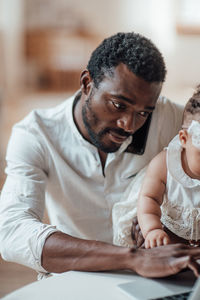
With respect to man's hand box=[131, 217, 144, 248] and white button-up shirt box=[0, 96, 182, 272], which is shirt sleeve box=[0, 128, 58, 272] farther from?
man's hand box=[131, 217, 144, 248]

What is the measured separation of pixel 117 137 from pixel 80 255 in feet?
1.64

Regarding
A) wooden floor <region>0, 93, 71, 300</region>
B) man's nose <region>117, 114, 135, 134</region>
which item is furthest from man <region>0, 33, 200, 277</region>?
wooden floor <region>0, 93, 71, 300</region>

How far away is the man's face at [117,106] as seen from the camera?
1.45 m

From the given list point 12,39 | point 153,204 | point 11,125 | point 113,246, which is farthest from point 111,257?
point 12,39

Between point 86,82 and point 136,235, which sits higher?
point 86,82

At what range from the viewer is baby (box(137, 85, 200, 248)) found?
1.33 metres

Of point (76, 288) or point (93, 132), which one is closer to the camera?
point (76, 288)

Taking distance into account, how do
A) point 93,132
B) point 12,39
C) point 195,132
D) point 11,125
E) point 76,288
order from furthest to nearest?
point 12,39 < point 11,125 < point 93,132 < point 195,132 < point 76,288

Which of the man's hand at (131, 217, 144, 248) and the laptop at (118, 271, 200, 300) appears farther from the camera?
the man's hand at (131, 217, 144, 248)

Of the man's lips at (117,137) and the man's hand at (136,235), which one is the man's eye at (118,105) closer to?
the man's lips at (117,137)

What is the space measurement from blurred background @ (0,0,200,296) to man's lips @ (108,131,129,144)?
21.6 feet

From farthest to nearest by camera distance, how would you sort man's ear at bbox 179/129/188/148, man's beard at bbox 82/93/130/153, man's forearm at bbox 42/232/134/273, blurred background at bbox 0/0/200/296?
blurred background at bbox 0/0/200/296
man's beard at bbox 82/93/130/153
man's ear at bbox 179/129/188/148
man's forearm at bbox 42/232/134/273

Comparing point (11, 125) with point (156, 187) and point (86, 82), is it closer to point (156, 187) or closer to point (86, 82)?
point (86, 82)

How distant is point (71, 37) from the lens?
8961 mm
